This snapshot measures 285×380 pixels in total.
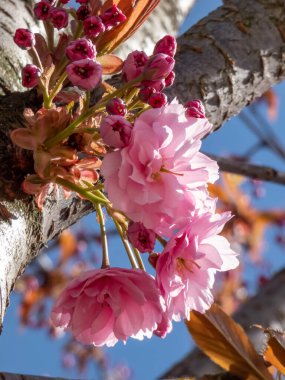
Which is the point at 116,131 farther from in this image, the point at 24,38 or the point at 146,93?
the point at 24,38

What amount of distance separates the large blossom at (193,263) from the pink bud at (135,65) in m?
0.20

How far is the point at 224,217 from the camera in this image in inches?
29.4

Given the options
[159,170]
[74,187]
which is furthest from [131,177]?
[74,187]

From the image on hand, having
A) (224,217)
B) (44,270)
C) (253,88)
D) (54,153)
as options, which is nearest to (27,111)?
(54,153)

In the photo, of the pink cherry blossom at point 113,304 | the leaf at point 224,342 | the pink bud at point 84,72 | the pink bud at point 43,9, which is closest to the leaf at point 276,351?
the leaf at point 224,342

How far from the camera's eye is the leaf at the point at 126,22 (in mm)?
880

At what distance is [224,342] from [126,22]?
500mm

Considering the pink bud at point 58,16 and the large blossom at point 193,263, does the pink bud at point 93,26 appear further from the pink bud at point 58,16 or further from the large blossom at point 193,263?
the large blossom at point 193,263

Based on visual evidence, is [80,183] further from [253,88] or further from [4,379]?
[253,88]

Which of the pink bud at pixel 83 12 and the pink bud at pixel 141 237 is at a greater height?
the pink bud at pixel 83 12

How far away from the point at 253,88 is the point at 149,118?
0.59 meters

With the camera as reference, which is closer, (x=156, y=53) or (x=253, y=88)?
(x=156, y=53)

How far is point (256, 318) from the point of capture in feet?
5.78

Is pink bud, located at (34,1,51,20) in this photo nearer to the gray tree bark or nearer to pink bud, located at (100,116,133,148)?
the gray tree bark
